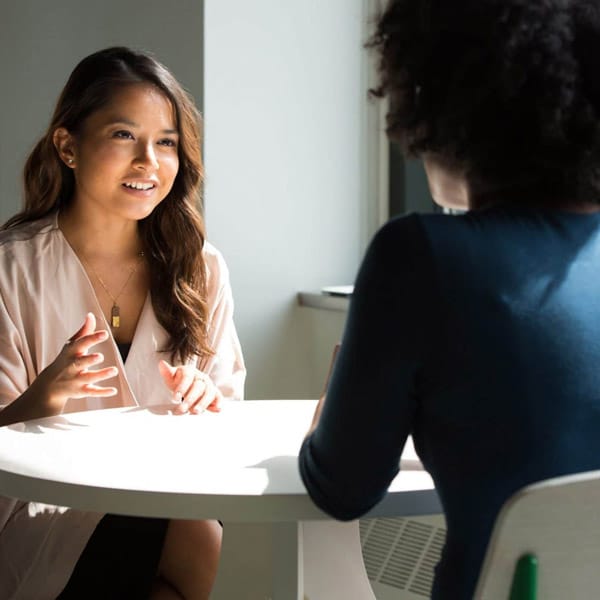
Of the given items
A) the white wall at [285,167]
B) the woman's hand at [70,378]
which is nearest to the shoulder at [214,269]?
the woman's hand at [70,378]

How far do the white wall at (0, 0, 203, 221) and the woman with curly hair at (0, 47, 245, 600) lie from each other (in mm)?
1160

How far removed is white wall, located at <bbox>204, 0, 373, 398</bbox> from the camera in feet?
10.7

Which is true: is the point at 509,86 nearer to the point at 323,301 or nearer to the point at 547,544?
the point at 547,544

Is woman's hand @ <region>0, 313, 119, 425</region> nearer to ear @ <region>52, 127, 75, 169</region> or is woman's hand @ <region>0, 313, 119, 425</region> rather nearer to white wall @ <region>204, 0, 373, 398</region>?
ear @ <region>52, 127, 75, 169</region>

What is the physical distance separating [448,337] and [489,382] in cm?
6

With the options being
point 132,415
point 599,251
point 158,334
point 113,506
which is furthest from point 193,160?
point 599,251

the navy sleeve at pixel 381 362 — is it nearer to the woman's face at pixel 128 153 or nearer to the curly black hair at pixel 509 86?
the curly black hair at pixel 509 86

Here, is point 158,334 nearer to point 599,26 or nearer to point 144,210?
point 144,210

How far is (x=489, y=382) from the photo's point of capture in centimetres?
106

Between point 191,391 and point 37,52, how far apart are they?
195 cm

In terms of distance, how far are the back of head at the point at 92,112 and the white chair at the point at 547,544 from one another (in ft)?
5.17

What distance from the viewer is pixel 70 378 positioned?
71.0 inches

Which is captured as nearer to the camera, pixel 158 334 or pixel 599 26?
pixel 599 26

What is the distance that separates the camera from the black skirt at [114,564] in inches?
76.8
